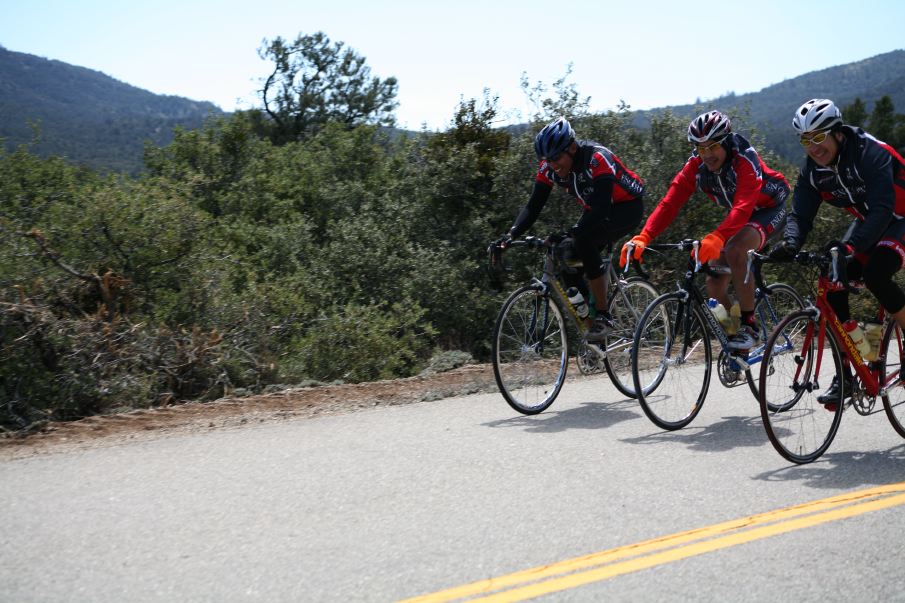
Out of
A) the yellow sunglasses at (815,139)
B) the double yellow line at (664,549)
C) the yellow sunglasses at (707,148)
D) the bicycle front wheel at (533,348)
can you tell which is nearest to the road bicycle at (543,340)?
the bicycle front wheel at (533,348)

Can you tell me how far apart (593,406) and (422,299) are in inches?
287


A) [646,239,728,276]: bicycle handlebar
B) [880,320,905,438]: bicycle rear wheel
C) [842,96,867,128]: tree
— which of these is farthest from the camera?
[842,96,867,128]: tree

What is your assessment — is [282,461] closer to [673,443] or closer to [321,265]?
[673,443]

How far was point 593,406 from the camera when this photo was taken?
7.54 meters

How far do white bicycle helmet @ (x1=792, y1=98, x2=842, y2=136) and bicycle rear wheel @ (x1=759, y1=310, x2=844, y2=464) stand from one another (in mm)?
1221

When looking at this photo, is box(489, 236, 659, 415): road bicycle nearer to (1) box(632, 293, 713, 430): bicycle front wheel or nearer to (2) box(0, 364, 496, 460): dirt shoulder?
(1) box(632, 293, 713, 430): bicycle front wheel

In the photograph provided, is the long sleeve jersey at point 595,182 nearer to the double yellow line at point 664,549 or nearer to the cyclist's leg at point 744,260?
the cyclist's leg at point 744,260

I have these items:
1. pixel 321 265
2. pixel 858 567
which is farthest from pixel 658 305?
pixel 321 265

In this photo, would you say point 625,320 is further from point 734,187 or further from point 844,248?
point 844,248

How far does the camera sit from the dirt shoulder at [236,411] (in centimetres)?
680

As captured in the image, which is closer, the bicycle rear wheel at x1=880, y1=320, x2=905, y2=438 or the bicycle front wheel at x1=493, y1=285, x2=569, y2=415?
the bicycle rear wheel at x1=880, y1=320, x2=905, y2=438

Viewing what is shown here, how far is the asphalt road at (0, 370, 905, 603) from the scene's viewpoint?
393cm

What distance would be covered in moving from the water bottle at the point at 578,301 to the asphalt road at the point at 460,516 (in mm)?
1150

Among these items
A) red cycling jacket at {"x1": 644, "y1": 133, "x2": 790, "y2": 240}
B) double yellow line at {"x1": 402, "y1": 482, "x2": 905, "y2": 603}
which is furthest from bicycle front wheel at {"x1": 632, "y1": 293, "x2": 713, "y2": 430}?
double yellow line at {"x1": 402, "y1": 482, "x2": 905, "y2": 603}
